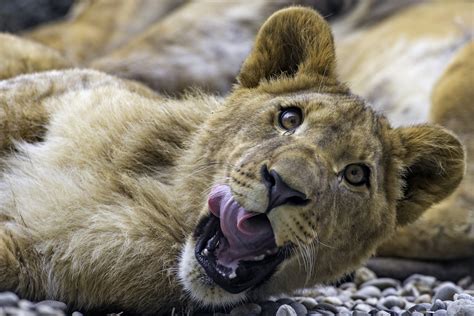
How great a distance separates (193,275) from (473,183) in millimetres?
2402

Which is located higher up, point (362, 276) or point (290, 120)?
point (290, 120)

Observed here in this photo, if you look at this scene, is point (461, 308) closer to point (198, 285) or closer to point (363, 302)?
point (363, 302)

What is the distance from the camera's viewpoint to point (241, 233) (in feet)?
9.86

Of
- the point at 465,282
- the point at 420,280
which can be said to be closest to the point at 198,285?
the point at 420,280

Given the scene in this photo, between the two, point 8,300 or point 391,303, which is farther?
point 391,303

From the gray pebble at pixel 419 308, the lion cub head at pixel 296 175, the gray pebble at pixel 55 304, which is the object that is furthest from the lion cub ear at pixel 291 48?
the gray pebble at pixel 55 304

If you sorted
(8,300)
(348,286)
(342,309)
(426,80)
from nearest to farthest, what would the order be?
1. (8,300)
2. (342,309)
3. (348,286)
4. (426,80)

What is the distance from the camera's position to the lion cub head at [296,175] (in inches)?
119

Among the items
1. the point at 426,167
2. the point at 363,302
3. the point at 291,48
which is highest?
the point at 291,48

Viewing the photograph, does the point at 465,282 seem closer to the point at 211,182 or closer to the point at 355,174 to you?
the point at 355,174

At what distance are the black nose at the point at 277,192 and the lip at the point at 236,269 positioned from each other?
22 centimetres

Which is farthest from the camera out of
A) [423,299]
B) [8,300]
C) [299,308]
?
[423,299]

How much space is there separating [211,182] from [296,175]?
0.60 metres

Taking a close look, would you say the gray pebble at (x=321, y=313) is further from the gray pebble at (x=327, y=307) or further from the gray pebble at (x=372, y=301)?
the gray pebble at (x=372, y=301)
